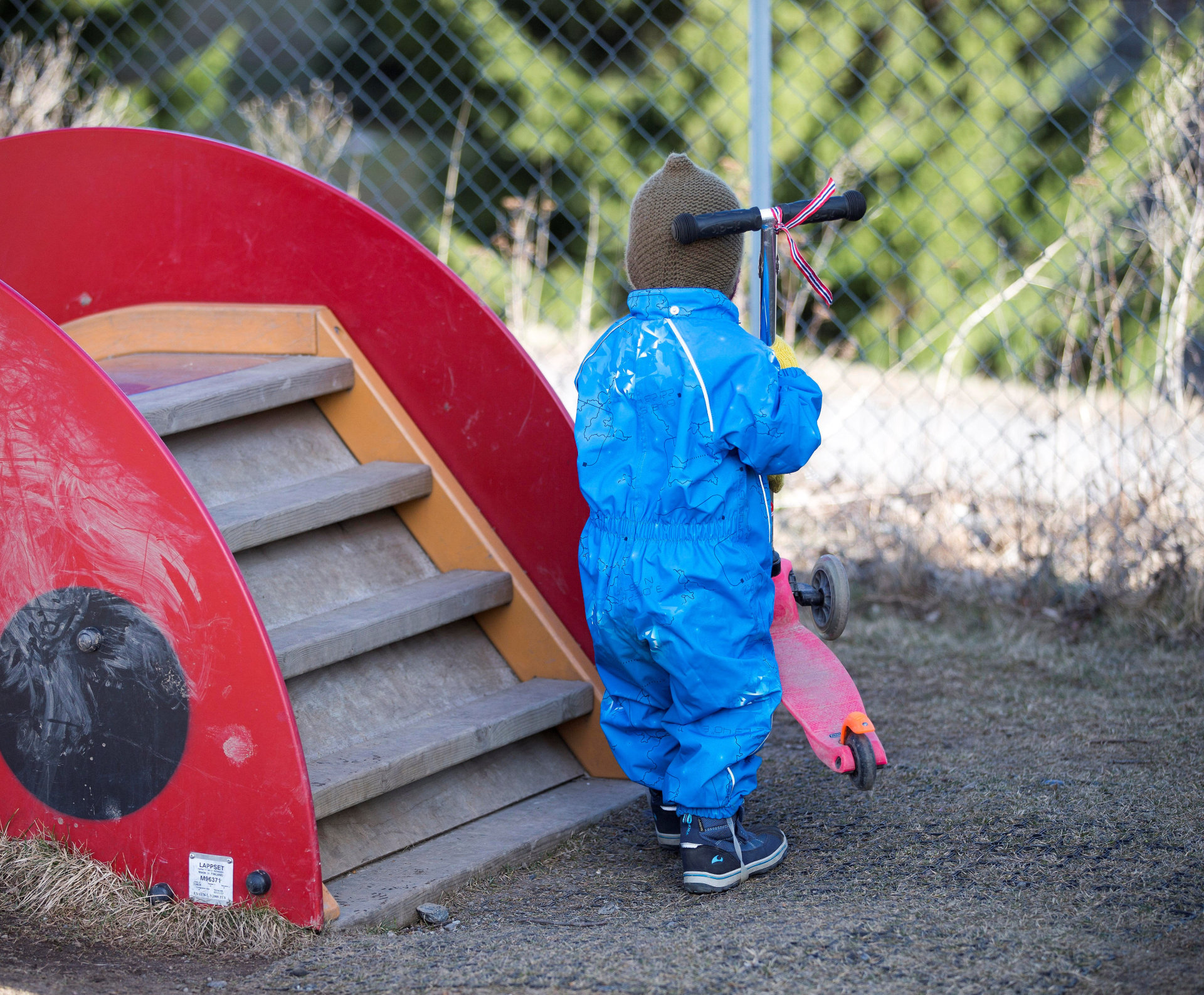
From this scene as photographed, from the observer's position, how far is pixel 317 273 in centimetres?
274

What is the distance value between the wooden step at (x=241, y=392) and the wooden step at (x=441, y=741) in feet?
2.41

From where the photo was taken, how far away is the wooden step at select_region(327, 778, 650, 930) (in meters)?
2.08

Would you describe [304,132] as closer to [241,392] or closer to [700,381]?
[241,392]

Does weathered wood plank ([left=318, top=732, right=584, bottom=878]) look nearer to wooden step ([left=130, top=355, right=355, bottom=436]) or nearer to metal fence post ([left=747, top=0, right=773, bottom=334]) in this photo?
wooden step ([left=130, top=355, right=355, bottom=436])

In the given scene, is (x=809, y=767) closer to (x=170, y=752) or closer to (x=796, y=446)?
(x=796, y=446)

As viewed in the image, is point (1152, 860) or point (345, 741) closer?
point (1152, 860)

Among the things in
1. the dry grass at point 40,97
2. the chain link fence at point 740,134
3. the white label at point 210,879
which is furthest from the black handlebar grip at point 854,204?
the dry grass at point 40,97

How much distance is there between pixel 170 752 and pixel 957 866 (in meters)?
1.36

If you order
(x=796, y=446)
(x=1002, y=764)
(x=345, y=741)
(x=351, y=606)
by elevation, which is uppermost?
(x=796, y=446)

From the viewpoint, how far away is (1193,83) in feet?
12.1

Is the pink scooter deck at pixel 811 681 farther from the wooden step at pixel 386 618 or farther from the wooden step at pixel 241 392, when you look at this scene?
the wooden step at pixel 241 392

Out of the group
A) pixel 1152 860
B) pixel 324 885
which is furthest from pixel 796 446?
pixel 324 885

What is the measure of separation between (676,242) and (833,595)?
695mm

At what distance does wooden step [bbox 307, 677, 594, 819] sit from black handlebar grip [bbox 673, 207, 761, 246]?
1.01m
